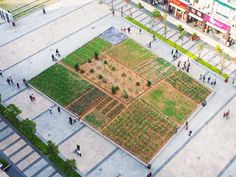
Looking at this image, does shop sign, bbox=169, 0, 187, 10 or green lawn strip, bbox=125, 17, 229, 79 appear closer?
green lawn strip, bbox=125, 17, 229, 79

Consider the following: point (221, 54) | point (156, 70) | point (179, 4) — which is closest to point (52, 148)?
point (156, 70)

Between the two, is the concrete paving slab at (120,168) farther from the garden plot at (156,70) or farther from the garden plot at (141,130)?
the garden plot at (156,70)

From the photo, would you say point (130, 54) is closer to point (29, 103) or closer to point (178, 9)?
point (178, 9)

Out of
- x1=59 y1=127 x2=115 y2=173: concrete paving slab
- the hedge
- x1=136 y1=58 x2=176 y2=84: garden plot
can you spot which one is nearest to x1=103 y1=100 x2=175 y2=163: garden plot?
x1=59 y1=127 x2=115 y2=173: concrete paving slab

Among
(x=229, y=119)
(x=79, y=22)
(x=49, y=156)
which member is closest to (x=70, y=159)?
(x=49, y=156)

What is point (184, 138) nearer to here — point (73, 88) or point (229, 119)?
point (229, 119)

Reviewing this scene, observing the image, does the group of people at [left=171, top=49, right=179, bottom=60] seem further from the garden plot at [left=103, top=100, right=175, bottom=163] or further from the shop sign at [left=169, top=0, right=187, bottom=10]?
the garden plot at [left=103, top=100, right=175, bottom=163]
